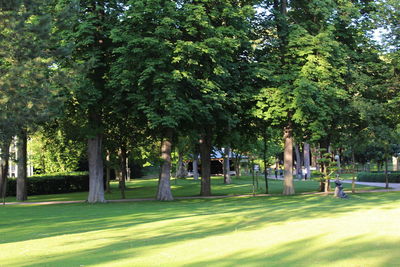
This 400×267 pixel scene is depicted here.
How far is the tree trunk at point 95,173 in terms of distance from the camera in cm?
3098

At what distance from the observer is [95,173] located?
31.3m

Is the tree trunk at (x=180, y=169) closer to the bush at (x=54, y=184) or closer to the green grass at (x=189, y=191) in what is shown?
the green grass at (x=189, y=191)

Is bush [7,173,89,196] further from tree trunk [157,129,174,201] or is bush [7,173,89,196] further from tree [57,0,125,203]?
tree trunk [157,129,174,201]

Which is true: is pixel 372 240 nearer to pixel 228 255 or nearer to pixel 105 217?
pixel 228 255

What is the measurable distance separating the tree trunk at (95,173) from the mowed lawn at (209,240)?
35.3 feet

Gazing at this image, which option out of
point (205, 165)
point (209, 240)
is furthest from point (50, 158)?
point (209, 240)

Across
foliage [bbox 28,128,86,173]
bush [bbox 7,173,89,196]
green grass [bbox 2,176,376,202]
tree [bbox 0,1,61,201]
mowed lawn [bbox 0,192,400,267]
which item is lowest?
green grass [bbox 2,176,376,202]

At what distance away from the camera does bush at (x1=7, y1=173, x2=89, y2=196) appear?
142ft

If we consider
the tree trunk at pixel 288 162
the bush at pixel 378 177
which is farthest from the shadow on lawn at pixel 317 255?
the bush at pixel 378 177

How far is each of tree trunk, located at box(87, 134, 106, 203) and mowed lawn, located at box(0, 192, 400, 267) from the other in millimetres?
10754

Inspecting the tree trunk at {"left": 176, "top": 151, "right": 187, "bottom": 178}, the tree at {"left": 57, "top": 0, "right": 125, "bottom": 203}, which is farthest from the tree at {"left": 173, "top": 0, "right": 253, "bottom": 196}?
the tree trunk at {"left": 176, "top": 151, "right": 187, "bottom": 178}

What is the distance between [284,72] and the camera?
32875mm

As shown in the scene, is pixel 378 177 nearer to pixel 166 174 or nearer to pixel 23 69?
pixel 166 174

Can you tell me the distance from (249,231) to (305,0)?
81.7 ft
